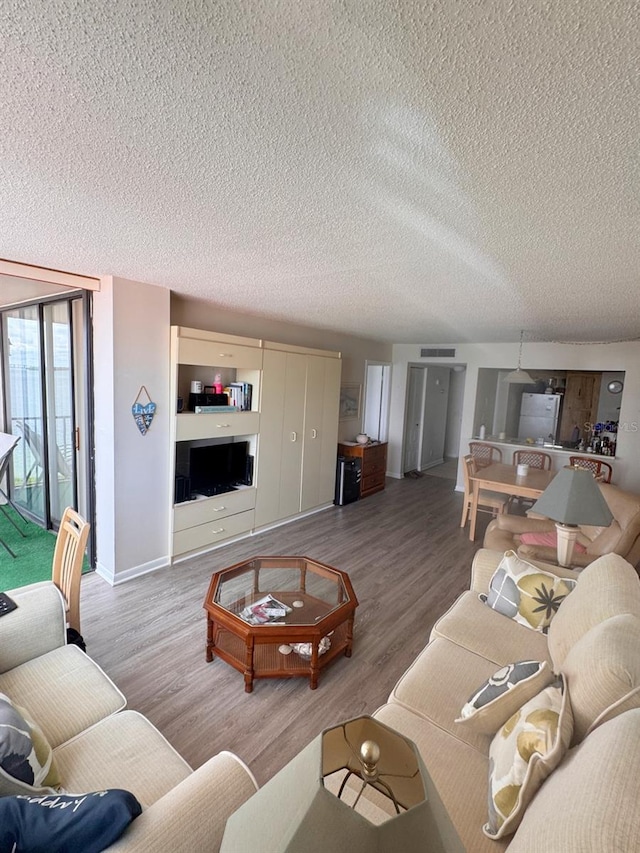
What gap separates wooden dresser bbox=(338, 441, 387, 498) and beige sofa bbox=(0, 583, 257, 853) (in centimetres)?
443

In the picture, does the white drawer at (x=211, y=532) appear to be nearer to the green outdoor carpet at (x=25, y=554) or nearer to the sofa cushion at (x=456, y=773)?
the green outdoor carpet at (x=25, y=554)

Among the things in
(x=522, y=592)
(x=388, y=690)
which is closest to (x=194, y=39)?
(x=522, y=592)

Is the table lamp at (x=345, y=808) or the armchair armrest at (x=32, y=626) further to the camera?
the armchair armrest at (x=32, y=626)

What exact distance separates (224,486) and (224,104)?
11.8 feet

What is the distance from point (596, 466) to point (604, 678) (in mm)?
4907

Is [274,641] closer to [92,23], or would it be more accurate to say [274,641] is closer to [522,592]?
[522,592]

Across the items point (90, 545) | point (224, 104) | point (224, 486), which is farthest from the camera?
point (224, 486)

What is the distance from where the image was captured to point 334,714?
7.09 ft

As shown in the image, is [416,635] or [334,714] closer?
[334,714]

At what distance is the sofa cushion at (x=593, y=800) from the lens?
763 millimetres

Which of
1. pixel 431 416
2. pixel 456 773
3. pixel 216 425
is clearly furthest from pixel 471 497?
pixel 456 773

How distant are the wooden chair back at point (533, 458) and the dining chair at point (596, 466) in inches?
12.4

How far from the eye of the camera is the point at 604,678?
1.19 m

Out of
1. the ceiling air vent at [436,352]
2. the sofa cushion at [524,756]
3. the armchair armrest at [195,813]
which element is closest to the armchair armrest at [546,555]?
the sofa cushion at [524,756]
